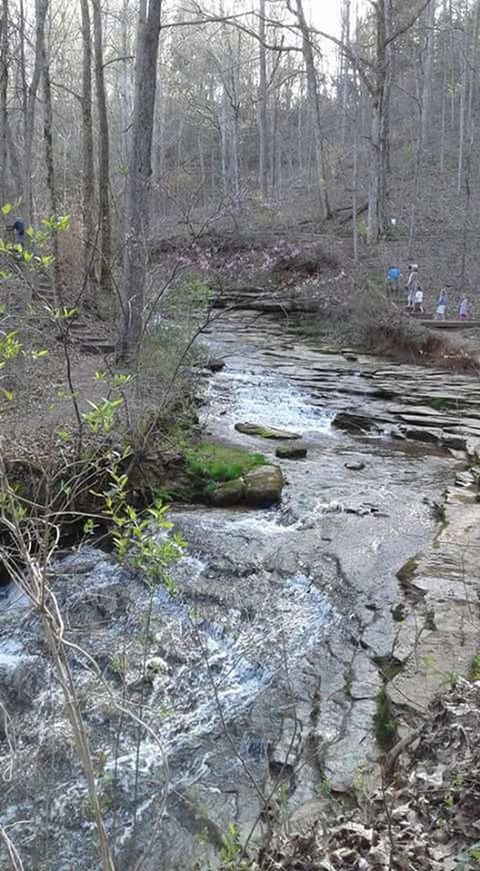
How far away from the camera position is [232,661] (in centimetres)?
557

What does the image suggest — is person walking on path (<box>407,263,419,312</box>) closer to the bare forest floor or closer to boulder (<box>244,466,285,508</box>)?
the bare forest floor

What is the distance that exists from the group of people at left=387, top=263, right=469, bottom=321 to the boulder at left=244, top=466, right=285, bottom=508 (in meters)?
11.2

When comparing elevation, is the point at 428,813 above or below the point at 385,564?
above

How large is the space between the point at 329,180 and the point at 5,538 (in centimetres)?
3612

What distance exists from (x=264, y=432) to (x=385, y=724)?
7121mm

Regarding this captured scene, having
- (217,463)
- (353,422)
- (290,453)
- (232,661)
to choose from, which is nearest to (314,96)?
(353,422)

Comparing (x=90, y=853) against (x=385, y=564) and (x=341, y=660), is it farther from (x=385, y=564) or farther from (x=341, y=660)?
(x=385, y=564)

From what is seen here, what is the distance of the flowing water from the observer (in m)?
4.05

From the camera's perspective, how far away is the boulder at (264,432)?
1127cm

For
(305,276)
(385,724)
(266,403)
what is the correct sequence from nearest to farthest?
(385,724) → (266,403) → (305,276)

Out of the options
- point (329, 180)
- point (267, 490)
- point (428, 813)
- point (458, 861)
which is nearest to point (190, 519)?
point (267, 490)

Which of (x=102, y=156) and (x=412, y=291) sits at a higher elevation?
(x=102, y=156)

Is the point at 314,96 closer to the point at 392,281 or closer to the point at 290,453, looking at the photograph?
the point at 392,281

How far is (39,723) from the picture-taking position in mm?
4816
